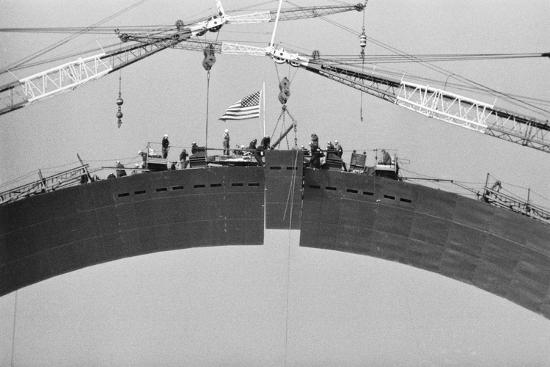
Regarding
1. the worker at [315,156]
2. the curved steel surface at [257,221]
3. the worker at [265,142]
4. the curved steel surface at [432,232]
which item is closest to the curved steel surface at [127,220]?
the curved steel surface at [257,221]

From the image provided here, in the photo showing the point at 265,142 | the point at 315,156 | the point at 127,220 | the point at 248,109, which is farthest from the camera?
the point at 127,220

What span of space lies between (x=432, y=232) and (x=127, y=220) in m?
13.1

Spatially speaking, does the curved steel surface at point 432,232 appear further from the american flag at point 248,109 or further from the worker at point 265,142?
the american flag at point 248,109

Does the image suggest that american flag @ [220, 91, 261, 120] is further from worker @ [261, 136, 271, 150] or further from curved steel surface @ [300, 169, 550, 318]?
curved steel surface @ [300, 169, 550, 318]

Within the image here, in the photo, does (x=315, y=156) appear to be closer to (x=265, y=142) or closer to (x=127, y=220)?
(x=265, y=142)

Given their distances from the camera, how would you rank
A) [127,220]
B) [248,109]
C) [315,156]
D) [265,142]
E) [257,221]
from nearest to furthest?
[248,109] < [315,156] < [265,142] < [127,220] < [257,221]

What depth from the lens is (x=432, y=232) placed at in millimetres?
43312

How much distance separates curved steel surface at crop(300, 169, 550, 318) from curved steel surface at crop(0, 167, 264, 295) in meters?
2.83

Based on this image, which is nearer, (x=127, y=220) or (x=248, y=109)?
(x=248, y=109)

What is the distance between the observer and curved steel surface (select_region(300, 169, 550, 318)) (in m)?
42.0

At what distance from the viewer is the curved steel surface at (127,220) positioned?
4319cm

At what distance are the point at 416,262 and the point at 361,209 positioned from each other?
10.7 feet

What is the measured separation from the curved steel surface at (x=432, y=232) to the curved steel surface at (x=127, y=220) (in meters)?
2.83

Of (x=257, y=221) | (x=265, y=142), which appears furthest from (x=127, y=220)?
(x=265, y=142)
